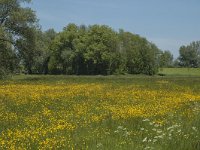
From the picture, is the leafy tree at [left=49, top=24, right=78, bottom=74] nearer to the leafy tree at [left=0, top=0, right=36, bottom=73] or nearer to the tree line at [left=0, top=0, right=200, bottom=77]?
the tree line at [left=0, top=0, right=200, bottom=77]

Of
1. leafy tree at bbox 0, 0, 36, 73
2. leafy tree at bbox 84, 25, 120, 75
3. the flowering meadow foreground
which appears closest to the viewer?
the flowering meadow foreground

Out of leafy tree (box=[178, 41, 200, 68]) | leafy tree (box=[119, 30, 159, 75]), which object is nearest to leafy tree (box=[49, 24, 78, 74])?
leafy tree (box=[119, 30, 159, 75])

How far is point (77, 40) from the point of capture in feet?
393

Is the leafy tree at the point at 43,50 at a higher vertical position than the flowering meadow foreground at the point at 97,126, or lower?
higher

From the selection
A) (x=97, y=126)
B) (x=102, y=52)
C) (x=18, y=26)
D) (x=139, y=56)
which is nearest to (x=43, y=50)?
(x=18, y=26)

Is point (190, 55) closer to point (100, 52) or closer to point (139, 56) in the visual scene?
point (139, 56)

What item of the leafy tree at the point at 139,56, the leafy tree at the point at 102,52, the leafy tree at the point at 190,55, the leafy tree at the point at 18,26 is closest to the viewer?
the leafy tree at the point at 18,26

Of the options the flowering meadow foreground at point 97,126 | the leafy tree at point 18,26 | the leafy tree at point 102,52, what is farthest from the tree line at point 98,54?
the flowering meadow foreground at point 97,126

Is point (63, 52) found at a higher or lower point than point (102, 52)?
higher

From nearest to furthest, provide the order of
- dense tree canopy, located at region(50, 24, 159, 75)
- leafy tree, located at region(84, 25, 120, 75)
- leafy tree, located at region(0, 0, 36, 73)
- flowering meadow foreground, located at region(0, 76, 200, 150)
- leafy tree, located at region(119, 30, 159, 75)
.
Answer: flowering meadow foreground, located at region(0, 76, 200, 150) → leafy tree, located at region(0, 0, 36, 73) → leafy tree, located at region(84, 25, 120, 75) → dense tree canopy, located at region(50, 24, 159, 75) → leafy tree, located at region(119, 30, 159, 75)

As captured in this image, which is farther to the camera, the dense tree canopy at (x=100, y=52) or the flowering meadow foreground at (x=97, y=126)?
the dense tree canopy at (x=100, y=52)

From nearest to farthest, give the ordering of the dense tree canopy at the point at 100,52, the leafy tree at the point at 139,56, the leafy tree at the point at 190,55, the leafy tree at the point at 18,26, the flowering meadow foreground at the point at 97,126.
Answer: the flowering meadow foreground at the point at 97,126, the leafy tree at the point at 18,26, the dense tree canopy at the point at 100,52, the leafy tree at the point at 139,56, the leafy tree at the point at 190,55

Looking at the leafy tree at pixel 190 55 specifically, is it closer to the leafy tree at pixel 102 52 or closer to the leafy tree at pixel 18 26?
the leafy tree at pixel 102 52

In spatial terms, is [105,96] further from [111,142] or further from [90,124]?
[111,142]
